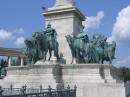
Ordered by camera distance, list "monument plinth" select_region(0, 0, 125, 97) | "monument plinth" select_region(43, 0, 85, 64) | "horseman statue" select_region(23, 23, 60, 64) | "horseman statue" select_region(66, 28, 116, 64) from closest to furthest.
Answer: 1. "monument plinth" select_region(0, 0, 125, 97)
2. "horseman statue" select_region(23, 23, 60, 64)
3. "horseman statue" select_region(66, 28, 116, 64)
4. "monument plinth" select_region(43, 0, 85, 64)

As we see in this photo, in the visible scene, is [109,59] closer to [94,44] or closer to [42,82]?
[94,44]

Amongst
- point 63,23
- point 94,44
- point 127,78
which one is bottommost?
point 127,78

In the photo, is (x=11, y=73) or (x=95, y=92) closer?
(x=95, y=92)

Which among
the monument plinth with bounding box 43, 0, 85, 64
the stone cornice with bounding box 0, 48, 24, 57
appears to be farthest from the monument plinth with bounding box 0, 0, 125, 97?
the stone cornice with bounding box 0, 48, 24, 57

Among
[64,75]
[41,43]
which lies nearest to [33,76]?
[64,75]

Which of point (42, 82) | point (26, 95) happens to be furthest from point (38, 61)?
point (26, 95)

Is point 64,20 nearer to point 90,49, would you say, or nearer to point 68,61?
point 68,61

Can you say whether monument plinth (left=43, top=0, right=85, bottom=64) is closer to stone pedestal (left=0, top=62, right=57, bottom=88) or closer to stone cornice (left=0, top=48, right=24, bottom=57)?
Result: stone pedestal (left=0, top=62, right=57, bottom=88)

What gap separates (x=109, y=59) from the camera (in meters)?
25.2

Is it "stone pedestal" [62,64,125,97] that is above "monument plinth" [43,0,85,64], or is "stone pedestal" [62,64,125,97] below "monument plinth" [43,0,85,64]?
below

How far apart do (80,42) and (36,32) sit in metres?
4.73

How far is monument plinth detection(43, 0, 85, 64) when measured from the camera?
2748 cm

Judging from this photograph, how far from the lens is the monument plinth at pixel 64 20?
27.5 metres

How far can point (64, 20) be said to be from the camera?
28.2 meters
